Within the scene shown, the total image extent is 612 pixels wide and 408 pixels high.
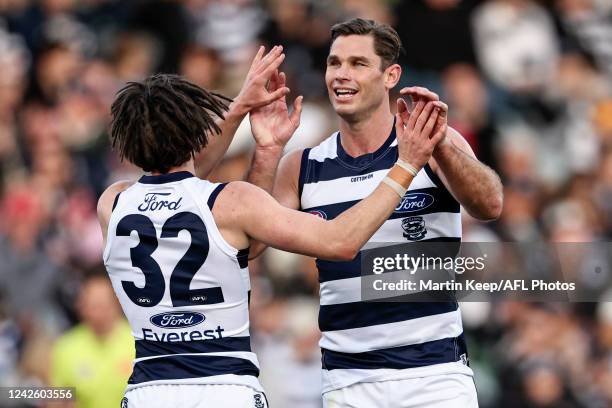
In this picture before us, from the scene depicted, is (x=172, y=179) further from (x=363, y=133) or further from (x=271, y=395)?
(x=271, y=395)

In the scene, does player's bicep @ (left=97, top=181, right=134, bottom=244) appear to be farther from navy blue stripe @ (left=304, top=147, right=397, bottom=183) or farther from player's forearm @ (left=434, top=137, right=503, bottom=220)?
player's forearm @ (left=434, top=137, right=503, bottom=220)

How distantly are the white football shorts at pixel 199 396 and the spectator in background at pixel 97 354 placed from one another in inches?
128

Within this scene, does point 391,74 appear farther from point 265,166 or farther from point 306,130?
point 306,130

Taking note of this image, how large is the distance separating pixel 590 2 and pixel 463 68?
164 centimetres

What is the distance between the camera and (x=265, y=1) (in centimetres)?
1220

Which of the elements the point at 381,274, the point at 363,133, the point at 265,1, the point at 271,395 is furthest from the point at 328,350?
the point at 265,1

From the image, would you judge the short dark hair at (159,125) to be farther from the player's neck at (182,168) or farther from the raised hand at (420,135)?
the raised hand at (420,135)

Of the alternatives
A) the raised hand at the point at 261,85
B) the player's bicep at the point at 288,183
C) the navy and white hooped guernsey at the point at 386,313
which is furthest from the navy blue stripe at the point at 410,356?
the raised hand at the point at 261,85

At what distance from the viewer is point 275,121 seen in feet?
19.3

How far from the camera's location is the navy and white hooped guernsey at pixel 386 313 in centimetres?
592

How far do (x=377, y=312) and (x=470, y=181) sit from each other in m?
0.81

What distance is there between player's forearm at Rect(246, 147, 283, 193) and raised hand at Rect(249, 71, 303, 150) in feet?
0.08

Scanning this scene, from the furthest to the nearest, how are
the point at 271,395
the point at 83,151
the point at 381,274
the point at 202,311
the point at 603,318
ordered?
the point at 83,151
the point at 603,318
the point at 271,395
the point at 381,274
the point at 202,311

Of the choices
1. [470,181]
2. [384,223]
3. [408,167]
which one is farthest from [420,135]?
[384,223]
